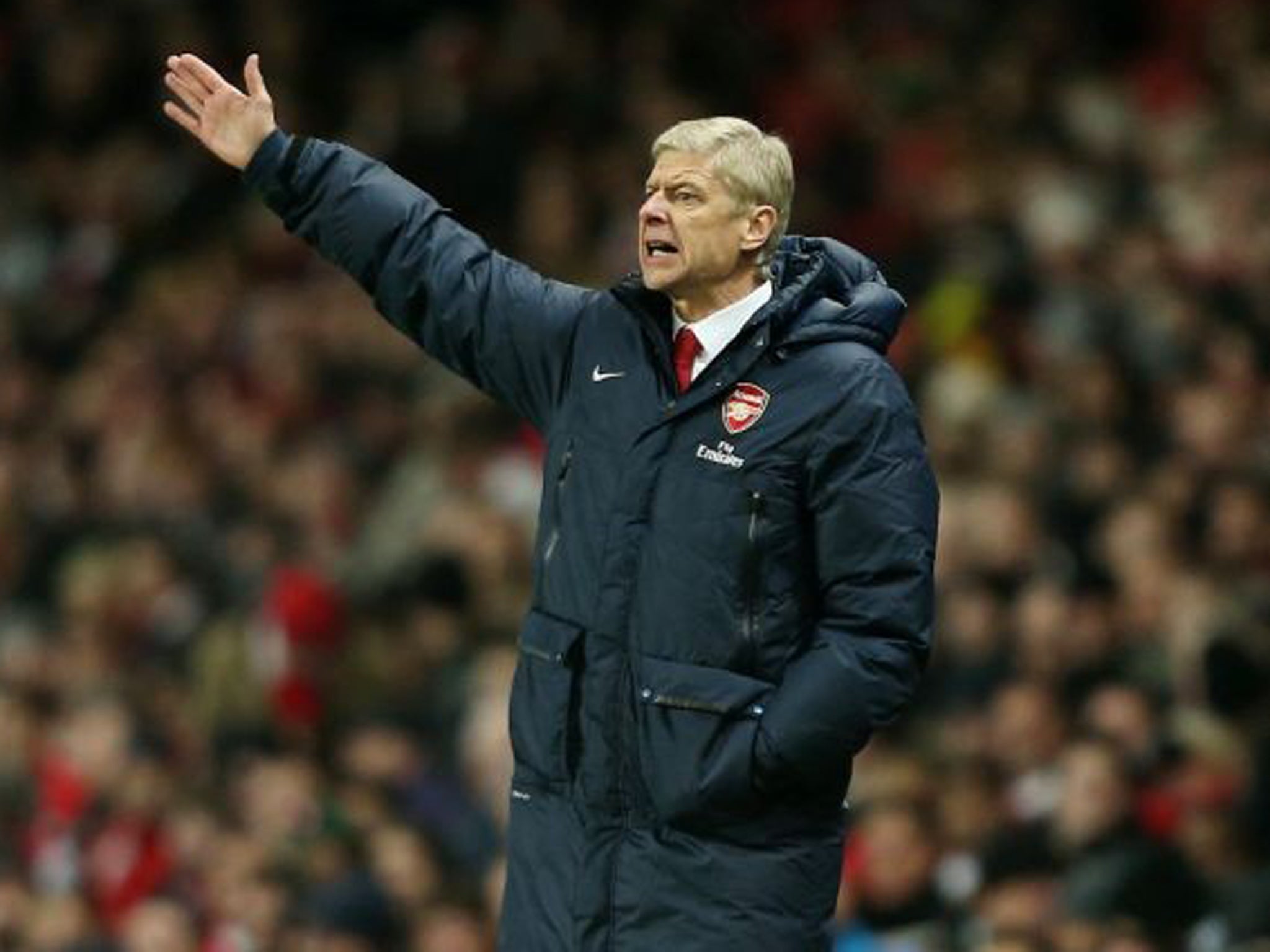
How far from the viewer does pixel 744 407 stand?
16.4 feet

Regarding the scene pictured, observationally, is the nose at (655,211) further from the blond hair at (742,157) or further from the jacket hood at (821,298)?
the jacket hood at (821,298)

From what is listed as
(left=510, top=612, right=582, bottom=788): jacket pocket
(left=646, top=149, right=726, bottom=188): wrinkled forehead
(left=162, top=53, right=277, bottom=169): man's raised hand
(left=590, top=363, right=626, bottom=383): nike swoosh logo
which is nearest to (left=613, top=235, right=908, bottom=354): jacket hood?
(left=590, top=363, right=626, bottom=383): nike swoosh logo

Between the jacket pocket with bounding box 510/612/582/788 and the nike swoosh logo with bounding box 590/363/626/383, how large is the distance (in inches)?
15.2

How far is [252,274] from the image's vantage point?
1285cm

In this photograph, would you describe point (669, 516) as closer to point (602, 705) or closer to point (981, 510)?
point (602, 705)

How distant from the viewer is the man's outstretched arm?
5297 mm

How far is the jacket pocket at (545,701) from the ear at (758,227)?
66 centimetres

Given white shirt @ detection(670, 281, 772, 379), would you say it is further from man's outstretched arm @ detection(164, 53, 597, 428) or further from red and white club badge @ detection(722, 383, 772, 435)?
man's outstretched arm @ detection(164, 53, 597, 428)

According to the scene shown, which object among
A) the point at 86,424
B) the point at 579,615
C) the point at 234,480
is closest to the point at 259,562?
the point at 234,480

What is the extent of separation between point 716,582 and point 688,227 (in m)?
0.56

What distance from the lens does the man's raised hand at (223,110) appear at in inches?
209

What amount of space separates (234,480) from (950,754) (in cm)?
385

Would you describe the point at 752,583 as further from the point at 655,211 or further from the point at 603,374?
the point at 655,211

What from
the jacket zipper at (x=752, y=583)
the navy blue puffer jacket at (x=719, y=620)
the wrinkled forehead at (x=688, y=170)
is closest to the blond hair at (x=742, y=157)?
the wrinkled forehead at (x=688, y=170)
